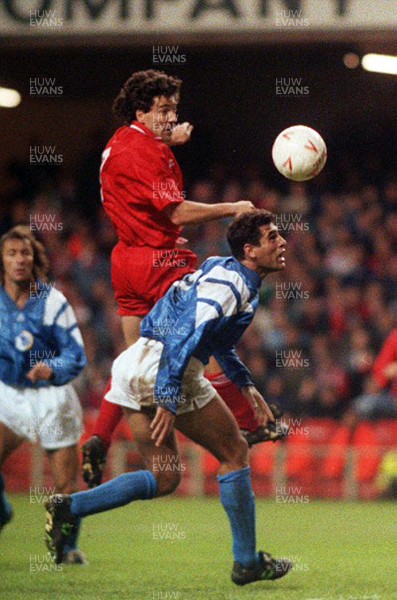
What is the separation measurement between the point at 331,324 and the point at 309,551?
3.70 meters

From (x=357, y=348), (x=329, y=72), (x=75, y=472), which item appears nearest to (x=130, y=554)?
(x=75, y=472)

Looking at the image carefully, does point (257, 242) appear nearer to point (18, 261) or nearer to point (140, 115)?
point (140, 115)

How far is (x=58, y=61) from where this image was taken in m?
10.2

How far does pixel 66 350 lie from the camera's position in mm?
5332

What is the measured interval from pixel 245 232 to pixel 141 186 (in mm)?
532

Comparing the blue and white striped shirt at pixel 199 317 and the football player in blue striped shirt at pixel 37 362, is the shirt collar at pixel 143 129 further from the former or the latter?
the football player in blue striped shirt at pixel 37 362

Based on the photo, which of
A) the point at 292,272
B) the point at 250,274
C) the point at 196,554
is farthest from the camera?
the point at 292,272

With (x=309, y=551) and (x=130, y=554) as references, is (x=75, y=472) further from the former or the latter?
(x=309, y=551)

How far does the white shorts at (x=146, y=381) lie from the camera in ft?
15.0

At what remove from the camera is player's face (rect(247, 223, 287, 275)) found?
4.70m

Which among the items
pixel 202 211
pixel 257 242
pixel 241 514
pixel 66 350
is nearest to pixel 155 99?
pixel 202 211

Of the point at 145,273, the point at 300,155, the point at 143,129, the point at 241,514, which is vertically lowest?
the point at 241,514

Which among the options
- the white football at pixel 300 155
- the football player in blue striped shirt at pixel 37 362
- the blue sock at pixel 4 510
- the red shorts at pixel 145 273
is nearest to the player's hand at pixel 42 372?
the football player in blue striped shirt at pixel 37 362

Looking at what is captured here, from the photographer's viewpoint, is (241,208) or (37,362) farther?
(37,362)
